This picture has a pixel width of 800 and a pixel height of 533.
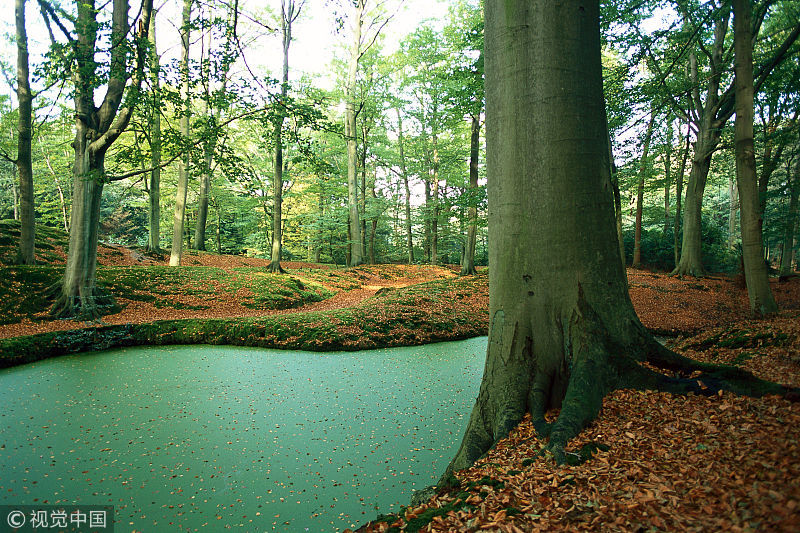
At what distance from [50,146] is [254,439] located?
21.4m

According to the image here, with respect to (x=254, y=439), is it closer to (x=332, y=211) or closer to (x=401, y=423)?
(x=401, y=423)

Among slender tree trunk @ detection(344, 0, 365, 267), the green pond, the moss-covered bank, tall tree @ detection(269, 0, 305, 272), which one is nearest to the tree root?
tall tree @ detection(269, 0, 305, 272)

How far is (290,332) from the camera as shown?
6539 mm

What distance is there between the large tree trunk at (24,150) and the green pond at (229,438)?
6.01 m

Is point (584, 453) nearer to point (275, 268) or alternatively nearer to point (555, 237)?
point (555, 237)

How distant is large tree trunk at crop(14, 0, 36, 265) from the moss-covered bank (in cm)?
524

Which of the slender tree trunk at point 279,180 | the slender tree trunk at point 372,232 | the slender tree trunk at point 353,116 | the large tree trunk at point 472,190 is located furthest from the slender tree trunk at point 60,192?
the large tree trunk at point 472,190

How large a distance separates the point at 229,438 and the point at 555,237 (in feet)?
9.18

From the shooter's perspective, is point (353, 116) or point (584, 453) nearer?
point (584, 453)

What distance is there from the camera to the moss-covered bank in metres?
5.54

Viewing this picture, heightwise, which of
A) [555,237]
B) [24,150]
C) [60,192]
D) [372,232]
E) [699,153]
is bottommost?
[555,237]

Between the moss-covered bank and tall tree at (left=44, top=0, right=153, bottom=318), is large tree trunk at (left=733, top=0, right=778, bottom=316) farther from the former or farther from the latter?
tall tree at (left=44, top=0, right=153, bottom=318)

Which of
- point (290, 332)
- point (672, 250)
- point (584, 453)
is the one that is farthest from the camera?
point (672, 250)

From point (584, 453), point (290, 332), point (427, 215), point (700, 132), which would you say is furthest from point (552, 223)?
point (427, 215)
